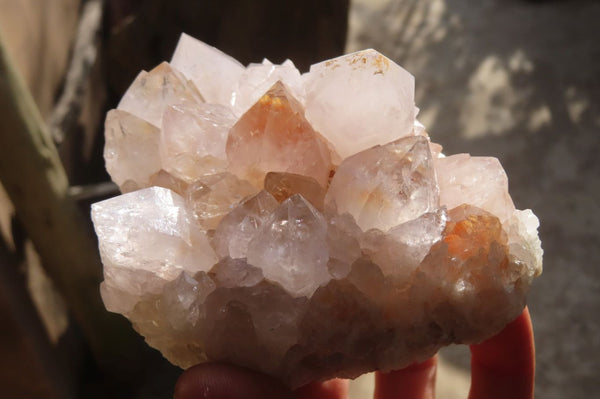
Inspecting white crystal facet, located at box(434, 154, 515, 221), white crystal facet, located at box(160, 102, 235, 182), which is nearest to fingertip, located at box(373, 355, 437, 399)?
white crystal facet, located at box(434, 154, 515, 221)

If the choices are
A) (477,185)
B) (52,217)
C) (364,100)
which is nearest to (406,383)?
(477,185)

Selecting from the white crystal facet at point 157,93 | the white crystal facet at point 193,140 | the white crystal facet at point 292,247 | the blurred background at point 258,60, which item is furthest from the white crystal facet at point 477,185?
the blurred background at point 258,60

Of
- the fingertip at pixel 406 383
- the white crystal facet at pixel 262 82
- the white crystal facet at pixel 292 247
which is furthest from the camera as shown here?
the fingertip at pixel 406 383

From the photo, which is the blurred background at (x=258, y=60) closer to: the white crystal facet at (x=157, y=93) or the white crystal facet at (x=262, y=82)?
the white crystal facet at (x=157, y=93)

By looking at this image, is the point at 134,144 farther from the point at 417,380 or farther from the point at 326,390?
the point at 417,380

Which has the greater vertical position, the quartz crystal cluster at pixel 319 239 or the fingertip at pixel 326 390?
the quartz crystal cluster at pixel 319 239

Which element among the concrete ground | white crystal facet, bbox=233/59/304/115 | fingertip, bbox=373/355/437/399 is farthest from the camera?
the concrete ground

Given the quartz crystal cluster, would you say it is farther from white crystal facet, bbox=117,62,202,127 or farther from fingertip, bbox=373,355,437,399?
fingertip, bbox=373,355,437,399
